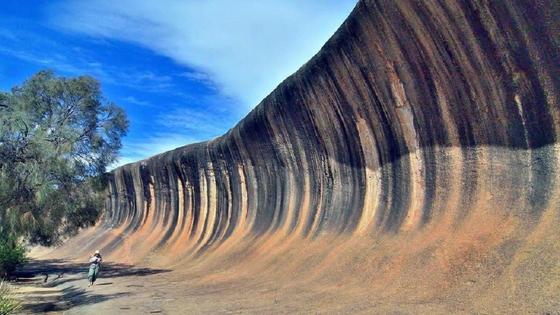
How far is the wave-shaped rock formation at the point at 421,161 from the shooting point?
33.3 ft

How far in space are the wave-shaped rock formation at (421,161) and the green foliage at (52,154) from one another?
6.41 metres

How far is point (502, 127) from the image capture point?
37.8 feet

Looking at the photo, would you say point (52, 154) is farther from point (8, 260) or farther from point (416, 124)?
point (416, 124)

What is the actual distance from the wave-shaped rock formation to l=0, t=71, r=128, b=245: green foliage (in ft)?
21.0

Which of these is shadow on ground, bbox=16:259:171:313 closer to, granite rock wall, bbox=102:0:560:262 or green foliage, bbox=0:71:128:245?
green foliage, bbox=0:71:128:245

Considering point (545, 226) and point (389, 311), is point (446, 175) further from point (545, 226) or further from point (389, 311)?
point (389, 311)

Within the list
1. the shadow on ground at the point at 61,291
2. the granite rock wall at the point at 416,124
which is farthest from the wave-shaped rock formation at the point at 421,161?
the shadow on ground at the point at 61,291

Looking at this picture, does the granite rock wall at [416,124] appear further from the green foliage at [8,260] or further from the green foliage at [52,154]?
the green foliage at [8,260]

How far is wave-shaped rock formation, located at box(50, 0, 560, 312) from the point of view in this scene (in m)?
10.2

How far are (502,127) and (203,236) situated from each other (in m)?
22.2

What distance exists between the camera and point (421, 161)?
13.9m

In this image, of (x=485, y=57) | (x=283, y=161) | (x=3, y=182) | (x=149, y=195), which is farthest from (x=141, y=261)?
(x=485, y=57)

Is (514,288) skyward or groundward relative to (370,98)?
groundward

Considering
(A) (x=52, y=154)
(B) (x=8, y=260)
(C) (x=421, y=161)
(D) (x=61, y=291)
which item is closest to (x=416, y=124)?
(C) (x=421, y=161)
